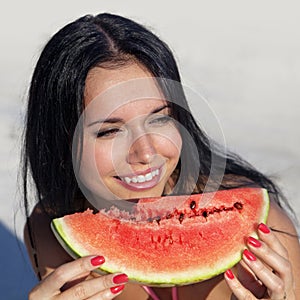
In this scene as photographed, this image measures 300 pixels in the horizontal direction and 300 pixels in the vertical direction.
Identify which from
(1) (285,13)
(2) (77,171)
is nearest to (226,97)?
(1) (285,13)

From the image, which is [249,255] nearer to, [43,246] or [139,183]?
[139,183]

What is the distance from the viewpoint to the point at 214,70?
5.78 meters

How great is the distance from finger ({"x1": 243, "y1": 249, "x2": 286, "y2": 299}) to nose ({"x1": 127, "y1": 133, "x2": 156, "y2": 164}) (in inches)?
21.5

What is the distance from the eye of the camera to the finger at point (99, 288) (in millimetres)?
2074

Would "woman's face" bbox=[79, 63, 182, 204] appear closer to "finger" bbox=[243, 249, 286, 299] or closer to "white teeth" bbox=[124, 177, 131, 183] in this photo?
"white teeth" bbox=[124, 177, 131, 183]

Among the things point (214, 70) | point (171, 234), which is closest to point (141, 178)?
point (171, 234)

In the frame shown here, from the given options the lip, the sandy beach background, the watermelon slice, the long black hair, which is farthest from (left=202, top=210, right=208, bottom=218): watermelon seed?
the sandy beach background

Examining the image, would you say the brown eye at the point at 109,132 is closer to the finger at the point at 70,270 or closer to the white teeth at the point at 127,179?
the white teeth at the point at 127,179

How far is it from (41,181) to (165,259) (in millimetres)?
820

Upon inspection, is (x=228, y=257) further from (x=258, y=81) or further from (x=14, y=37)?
(x=14, y=37)

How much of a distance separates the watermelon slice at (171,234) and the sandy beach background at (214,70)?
118 cm

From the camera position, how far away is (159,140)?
2.57 m

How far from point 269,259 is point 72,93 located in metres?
1.00

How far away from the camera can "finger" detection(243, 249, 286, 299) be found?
6.77ft
